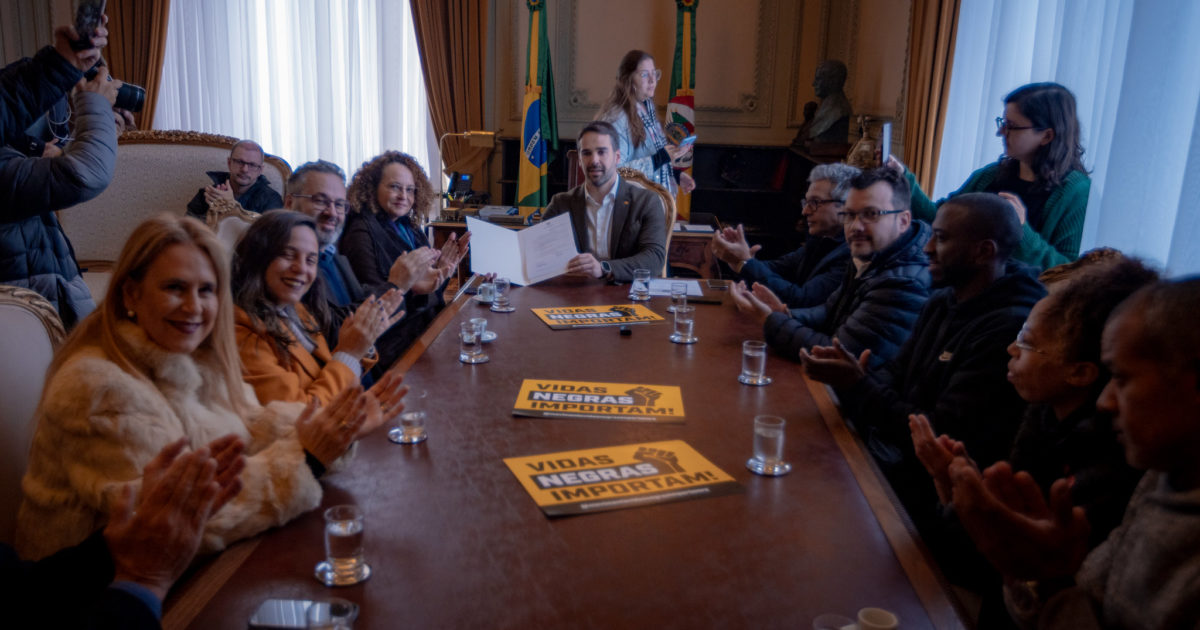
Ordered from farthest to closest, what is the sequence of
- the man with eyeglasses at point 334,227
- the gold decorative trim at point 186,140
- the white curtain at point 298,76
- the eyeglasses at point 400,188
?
the white curtain at point 298,76 < the gold decorative trim at point 186,140 < the eyeglasses at point 400,188 < the man with eyeglasses at point 334,227

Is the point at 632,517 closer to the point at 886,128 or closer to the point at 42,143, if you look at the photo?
the point at 886,128

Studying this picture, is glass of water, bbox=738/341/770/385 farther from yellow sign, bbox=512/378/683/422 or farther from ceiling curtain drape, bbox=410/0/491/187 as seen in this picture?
ceiling curtain drape, bbox=410/0/491/187

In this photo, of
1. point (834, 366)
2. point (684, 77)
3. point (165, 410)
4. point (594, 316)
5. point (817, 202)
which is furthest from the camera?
point (684, 77)

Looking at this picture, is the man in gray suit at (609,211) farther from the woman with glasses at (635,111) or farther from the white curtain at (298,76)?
the white curtain at (298,76)

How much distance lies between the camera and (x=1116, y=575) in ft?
3.06

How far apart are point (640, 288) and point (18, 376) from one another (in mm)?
1814

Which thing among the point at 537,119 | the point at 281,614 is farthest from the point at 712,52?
the point at 281,614

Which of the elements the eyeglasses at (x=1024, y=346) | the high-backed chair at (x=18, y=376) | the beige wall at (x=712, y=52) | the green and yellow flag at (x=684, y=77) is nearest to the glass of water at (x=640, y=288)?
the eyeglasses at (x=1024, y=346)

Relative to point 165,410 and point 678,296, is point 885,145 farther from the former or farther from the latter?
point 165,410

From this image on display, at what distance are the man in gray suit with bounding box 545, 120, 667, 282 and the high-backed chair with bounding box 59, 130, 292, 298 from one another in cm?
161

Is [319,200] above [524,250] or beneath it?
above

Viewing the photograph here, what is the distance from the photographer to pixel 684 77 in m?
5.81

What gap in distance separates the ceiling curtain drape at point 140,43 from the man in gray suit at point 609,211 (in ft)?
15.0

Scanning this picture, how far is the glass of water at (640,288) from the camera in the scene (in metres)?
2.69
